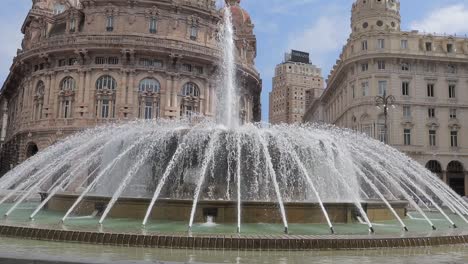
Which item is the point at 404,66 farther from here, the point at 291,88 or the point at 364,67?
the point at 291,88

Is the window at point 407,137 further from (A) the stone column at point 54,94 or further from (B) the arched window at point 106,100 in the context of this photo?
(A) the stone column at point 54,94

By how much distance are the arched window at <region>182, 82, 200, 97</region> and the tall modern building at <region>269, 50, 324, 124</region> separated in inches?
3276

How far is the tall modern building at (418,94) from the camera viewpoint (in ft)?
161

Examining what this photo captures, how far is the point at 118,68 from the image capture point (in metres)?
46.6

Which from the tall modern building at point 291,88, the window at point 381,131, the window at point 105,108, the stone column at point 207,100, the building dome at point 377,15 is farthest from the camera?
the tall modern building at point 291,88

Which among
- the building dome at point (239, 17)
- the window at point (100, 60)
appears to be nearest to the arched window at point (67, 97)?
the window at point (100, 60)

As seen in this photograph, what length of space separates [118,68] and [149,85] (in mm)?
3380

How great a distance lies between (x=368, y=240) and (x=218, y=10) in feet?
157

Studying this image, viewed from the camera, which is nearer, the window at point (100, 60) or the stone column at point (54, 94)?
the stone column at point (54, 94)

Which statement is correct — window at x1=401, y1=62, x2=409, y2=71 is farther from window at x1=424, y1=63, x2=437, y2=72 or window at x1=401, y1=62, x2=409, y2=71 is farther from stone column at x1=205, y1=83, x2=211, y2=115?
stone column at x1=205, y1=83, x2=211, y2=115

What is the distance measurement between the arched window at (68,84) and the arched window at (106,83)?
2549 millimetres

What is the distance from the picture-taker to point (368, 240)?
30.8 ft

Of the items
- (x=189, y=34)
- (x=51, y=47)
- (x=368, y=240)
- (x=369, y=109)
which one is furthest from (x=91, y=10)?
(x=368, y=240)

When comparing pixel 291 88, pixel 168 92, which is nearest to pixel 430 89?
pixel 168 92
